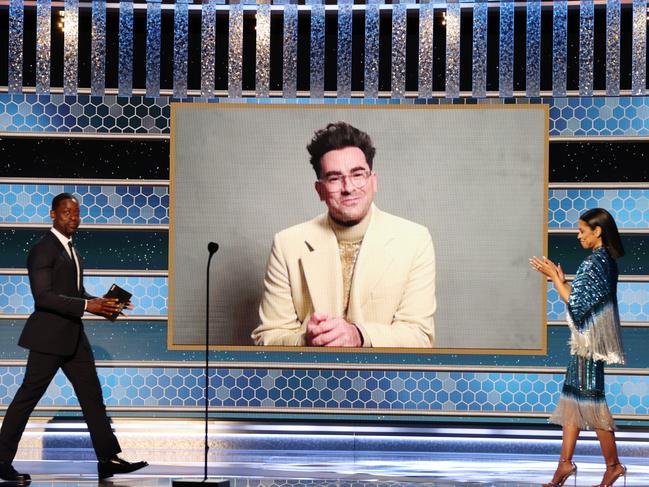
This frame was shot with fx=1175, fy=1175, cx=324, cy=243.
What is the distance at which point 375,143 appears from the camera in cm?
699

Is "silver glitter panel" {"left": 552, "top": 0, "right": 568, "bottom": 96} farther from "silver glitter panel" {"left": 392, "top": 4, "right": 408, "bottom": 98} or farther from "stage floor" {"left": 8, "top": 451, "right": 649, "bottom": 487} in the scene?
"stage floor" {"left": 8, "top": 451, "right": 649, "bottom": 487}

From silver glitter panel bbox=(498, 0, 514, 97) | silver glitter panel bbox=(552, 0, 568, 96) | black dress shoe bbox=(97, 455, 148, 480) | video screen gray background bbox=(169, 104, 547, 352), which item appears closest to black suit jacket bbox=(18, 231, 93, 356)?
black dress shoe bbox=(97, 455, 148, 480)

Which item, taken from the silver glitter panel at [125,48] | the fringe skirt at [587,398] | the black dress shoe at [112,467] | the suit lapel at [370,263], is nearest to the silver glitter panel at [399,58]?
the suit lapel at [370,263]

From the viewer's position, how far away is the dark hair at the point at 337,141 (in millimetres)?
6992

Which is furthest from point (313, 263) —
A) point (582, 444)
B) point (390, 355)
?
point (582, 444)

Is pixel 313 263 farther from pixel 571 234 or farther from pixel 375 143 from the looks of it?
pixel 571 234

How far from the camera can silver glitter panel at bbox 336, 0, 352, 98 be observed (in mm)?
6996

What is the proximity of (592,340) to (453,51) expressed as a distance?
2077mm

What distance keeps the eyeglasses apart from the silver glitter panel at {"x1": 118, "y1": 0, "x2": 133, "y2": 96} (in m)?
1.29

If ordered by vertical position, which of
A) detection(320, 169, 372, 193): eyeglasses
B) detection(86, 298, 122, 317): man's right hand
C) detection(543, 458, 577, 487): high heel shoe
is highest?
detection(320, 169, 372, 193): eyeglasses

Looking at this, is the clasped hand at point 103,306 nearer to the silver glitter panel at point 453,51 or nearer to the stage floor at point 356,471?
the stage floor at point 356,471

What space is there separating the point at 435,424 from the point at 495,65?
85.1 inches

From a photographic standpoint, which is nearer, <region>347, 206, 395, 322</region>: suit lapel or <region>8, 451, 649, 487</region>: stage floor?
<region>8, 451, 649, 487</region>: stage floor

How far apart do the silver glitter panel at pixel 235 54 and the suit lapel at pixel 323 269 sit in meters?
0.94
